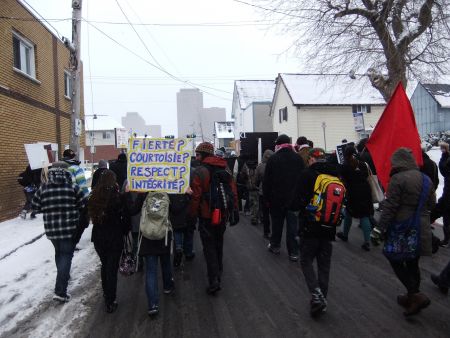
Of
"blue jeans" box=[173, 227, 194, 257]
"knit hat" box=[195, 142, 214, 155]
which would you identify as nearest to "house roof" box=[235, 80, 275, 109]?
"blue jeans" box=[173, 227, 194, 257]

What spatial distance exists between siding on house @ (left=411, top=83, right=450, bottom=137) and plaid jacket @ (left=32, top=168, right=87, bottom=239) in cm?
4052

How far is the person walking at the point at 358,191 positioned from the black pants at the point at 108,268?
177 inches

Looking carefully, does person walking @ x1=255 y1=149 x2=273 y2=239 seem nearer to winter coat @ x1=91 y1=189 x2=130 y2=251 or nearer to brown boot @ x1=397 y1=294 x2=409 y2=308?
brown boot @ x1=397 y1=294 x2=409 y2=308

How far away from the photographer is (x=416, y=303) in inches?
164

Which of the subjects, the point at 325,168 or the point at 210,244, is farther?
the point at 210,244

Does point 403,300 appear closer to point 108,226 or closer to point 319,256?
point 319,256

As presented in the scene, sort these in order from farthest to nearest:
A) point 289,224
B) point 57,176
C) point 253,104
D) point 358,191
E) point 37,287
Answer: point 253,104 → point 358,191 → point 289,224 → point 37,287 → point 57,176

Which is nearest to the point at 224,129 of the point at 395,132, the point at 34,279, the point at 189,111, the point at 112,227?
the point at 189,111

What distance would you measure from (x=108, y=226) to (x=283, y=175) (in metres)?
3.15

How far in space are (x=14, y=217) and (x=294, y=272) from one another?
354 inches

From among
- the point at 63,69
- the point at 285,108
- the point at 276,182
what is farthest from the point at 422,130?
the point at 276,182

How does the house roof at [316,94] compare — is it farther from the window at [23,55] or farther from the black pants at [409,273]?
the black pants at [409,273]

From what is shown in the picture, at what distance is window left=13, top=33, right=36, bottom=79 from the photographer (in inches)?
473

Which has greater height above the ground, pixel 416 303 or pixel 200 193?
pixel 200 193
